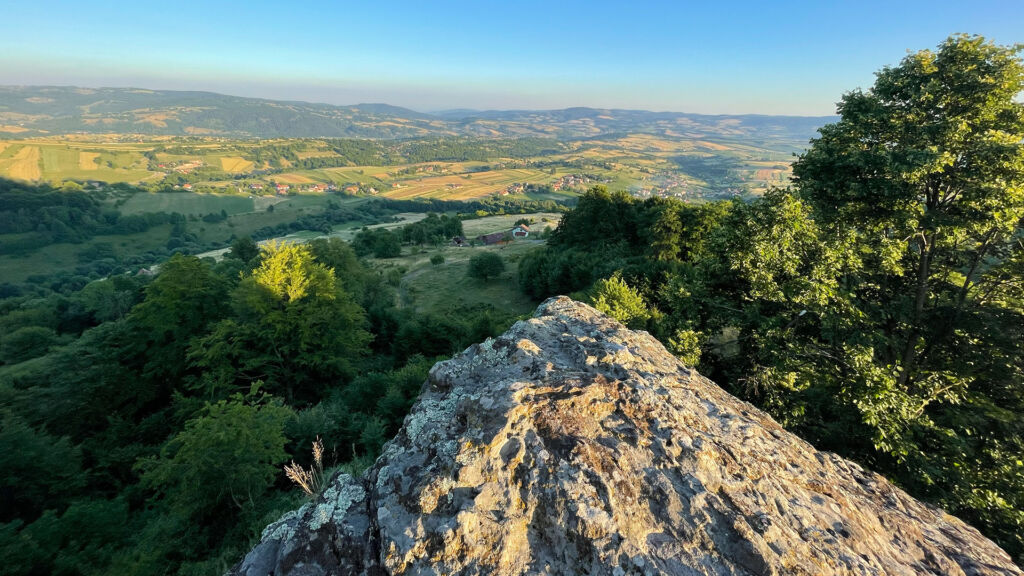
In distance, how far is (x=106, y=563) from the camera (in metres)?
11.1

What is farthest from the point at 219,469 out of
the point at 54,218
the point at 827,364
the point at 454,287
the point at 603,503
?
the point at 54,218

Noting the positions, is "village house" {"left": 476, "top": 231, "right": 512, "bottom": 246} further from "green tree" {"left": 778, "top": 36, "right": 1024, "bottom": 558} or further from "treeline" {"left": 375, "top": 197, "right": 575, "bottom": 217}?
"green tree" {"left": 778, "top": 36, "right": 1024, "bottom": 558}

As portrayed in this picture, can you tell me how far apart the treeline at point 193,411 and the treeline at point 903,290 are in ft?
44.3

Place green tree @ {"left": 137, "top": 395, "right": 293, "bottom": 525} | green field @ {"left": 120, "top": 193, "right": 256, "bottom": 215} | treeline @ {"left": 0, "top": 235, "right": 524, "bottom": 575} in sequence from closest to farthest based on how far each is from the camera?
treeline @ {"left": 0, "top": 235, "right": 524, "bottom": 575}
green tree @ {"left": 137, "top": 395, "right": 293, "bottom": 525}
green field @ {"left": 120, "top": 193, "right": 256, "bottom": 215}

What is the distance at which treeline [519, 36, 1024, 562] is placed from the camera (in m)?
8.82

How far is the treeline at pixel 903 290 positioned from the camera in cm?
882

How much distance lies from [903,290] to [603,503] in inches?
538

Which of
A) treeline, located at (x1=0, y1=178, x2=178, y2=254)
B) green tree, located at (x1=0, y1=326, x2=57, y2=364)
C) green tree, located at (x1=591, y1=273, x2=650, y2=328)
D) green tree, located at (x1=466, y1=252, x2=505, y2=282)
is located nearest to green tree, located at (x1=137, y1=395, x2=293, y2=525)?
green tree, located at (x1=591, y1=273, x2=650, y2=328)

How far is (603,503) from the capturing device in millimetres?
4617

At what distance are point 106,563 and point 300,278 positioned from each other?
15896mm

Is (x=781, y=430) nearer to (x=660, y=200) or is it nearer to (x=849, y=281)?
(x=849, y=281)

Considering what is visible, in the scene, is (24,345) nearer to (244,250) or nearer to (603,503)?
(244,250)

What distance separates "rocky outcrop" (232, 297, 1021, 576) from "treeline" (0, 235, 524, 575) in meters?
8.22

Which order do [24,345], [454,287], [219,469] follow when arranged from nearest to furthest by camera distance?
[219,469] → [24,345] → [454,287]
